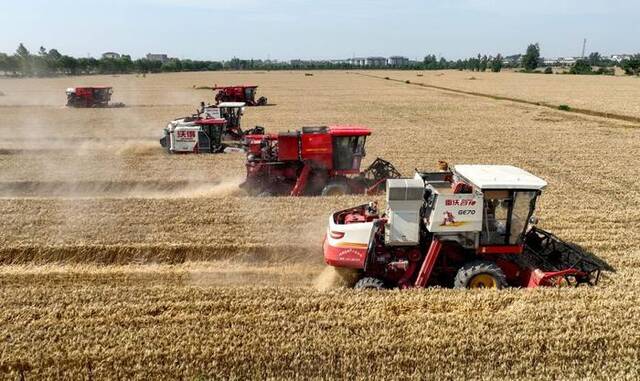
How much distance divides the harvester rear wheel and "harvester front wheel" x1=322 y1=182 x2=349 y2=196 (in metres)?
6.18

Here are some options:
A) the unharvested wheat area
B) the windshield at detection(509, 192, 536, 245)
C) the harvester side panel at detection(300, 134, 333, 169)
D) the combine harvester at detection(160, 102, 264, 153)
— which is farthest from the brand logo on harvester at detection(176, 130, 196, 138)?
the windshield at detection(509, 192, 536, 245)

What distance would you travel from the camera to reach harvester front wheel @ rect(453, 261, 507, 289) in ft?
26.8

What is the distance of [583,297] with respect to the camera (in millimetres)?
7879

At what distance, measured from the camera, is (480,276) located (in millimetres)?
8289

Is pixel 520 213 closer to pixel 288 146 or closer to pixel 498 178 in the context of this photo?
pixel 498 178

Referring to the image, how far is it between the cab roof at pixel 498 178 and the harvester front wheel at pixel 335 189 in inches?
230

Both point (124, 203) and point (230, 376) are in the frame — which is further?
point (124, 203)

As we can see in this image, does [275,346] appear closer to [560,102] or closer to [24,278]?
[24,278]

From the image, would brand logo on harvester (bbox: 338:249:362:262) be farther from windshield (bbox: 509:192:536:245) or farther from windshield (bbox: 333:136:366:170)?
windshield (bbox: 333:136:366:170)

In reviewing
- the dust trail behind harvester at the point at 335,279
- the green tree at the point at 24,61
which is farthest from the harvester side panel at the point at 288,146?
the green tree at the point at 24,61

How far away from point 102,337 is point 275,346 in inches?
95.9

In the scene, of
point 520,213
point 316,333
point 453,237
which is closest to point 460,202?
point 453,237

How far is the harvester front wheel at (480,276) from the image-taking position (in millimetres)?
8180

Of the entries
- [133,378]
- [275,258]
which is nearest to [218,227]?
[275,258]
